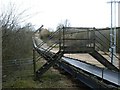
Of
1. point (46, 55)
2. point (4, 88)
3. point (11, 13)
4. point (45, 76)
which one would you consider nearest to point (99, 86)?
point (4, 88)

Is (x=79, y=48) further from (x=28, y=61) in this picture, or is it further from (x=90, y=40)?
(x=28, y=61)

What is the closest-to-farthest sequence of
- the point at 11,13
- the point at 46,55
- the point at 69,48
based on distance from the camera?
the point at 11,13
the point at 69,48
the point at 46,55

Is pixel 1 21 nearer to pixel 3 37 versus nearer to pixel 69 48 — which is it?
pixel 3 37

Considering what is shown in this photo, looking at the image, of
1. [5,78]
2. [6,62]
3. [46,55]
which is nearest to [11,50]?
[6,62]

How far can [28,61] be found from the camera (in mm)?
12242

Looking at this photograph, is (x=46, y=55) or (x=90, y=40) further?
(x=46, y=55)

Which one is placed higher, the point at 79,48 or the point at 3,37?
the point at 3,37

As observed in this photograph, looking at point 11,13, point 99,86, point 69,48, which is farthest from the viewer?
point 69,48

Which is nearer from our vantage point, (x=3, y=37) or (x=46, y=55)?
(x=3, y=37)

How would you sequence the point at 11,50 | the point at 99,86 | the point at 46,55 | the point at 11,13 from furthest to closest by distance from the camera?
the point at 46,55
the point at 11,50
the point at 11,13
the point at 99,86

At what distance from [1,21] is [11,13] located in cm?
72

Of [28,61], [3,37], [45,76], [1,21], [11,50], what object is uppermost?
[1,21]

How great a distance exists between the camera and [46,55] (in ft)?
52.4

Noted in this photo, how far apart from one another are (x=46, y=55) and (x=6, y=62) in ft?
23.2
